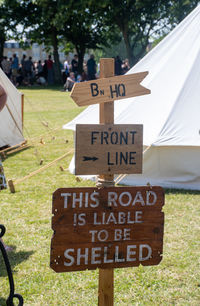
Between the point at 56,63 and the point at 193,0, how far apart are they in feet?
33.0

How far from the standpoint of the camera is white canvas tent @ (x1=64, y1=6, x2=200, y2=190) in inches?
226

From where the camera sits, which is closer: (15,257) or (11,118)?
(15,257)

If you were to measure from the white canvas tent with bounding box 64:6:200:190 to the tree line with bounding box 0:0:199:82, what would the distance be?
20.8m

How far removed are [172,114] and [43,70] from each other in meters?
23.2

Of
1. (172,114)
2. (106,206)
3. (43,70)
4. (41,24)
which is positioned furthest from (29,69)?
(106,206)

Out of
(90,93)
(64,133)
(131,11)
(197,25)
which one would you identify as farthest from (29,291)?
(131,11)

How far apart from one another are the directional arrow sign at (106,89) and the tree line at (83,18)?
2500cm

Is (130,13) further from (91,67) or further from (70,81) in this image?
(70,81)

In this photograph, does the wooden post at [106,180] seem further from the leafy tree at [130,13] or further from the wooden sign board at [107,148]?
the leafy tree at [130,13]

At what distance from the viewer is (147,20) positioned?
30.9m

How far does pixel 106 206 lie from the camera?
2258 mm

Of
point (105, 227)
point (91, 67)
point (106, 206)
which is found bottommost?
point (105, 227)

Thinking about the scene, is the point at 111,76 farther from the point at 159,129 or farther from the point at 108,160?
the point at 159,129

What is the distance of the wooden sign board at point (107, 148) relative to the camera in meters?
2.31
